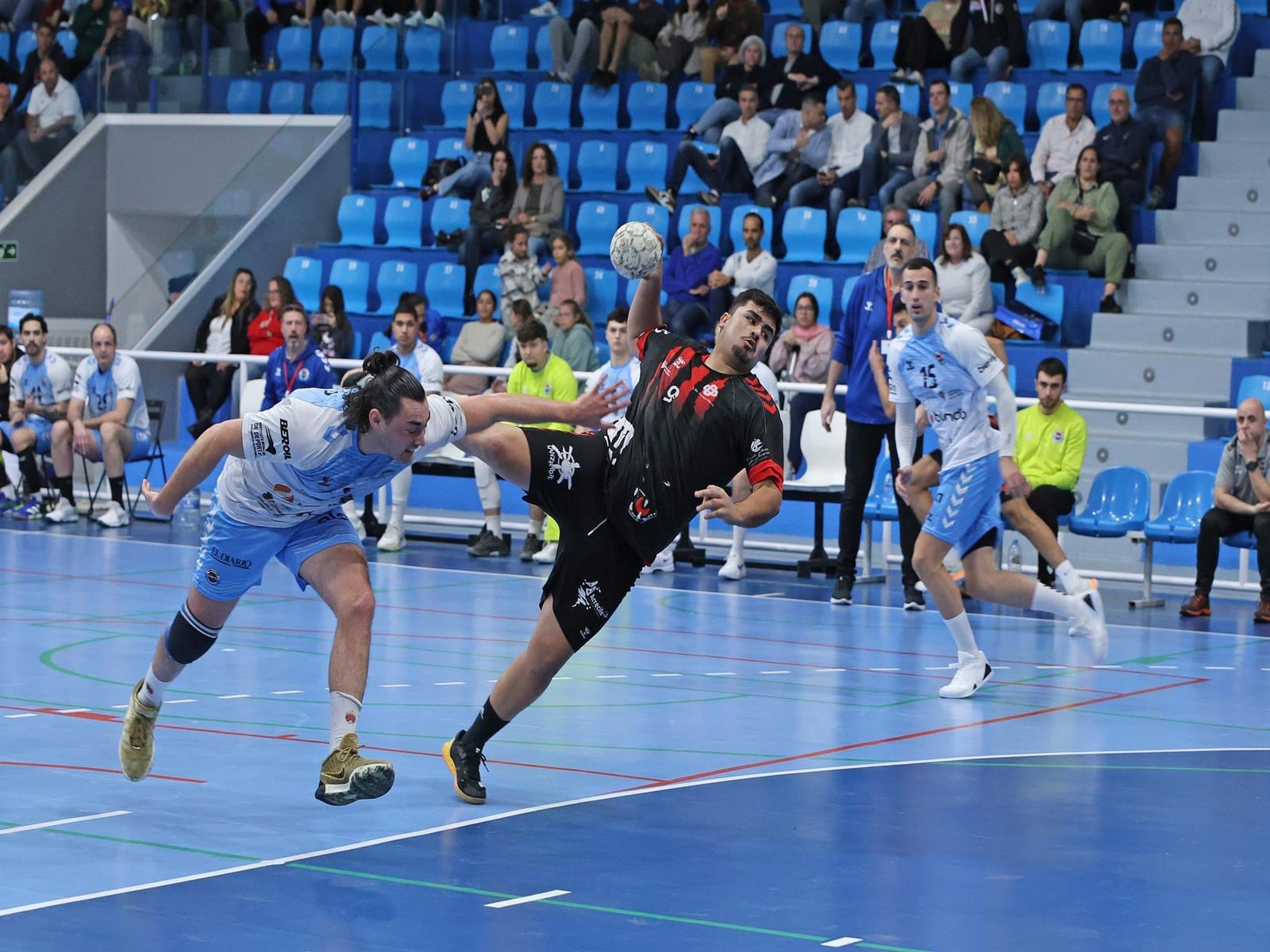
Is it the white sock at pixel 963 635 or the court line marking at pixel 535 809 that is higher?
the white sock at pixel 963 635

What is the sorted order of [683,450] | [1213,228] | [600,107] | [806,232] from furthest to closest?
[600,107] → [806,232] → [1213,228] → [683,450]

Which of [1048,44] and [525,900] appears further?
[1048,44]

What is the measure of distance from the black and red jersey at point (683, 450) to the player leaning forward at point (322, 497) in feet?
0.83

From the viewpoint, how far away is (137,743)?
22.9 ft

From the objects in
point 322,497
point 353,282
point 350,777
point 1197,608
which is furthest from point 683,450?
point 353,282

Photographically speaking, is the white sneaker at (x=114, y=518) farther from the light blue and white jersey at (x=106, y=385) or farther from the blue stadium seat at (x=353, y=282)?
the blue stadium seat at (x=353, y=282)

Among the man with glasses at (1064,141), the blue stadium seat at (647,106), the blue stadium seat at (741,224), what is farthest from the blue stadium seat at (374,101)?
the man with glasses at (1064,141)

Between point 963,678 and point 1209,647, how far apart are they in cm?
263

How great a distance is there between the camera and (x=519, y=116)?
70.6 ft

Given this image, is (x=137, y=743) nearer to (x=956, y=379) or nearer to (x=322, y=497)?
(x=322, y=497)

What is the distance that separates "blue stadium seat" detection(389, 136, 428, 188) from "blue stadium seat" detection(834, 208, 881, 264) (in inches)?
213

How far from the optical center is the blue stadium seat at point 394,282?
19859mm

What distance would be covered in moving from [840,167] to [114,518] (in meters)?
7.35

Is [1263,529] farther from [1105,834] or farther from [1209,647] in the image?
[1105,834]
